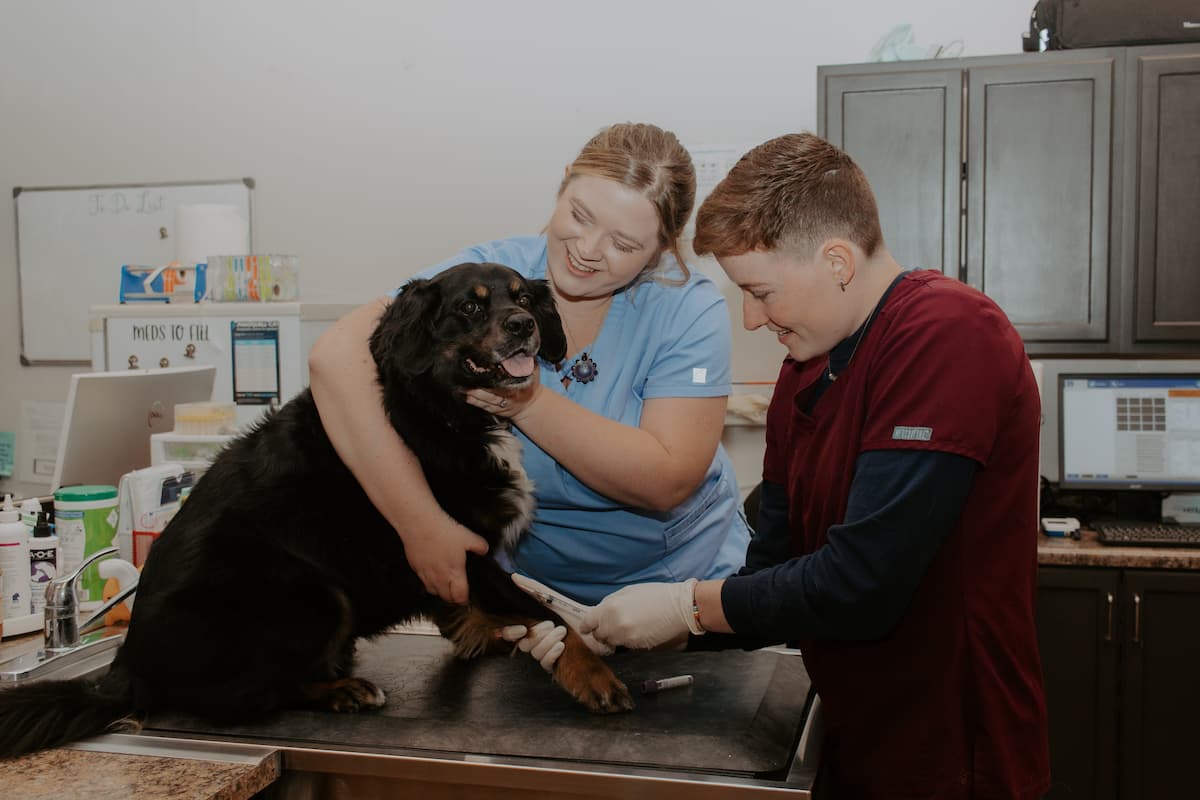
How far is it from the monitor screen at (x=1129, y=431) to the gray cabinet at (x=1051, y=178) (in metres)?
0.21

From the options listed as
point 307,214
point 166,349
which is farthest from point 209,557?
point 307,214

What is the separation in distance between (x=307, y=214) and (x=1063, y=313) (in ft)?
10.6

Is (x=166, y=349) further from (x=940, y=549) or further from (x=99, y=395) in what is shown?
(x=940, y=549)

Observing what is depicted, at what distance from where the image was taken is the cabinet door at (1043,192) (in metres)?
3.35

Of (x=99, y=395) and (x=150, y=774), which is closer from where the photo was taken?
(x=150, y=774)

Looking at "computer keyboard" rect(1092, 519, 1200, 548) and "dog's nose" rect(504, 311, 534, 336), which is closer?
"dog's nose" rect(504, 311, 534, 336)

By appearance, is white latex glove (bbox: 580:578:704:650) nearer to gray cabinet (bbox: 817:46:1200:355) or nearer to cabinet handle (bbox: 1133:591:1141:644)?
cabinet handle (bbox: 1133:591:1141:644)

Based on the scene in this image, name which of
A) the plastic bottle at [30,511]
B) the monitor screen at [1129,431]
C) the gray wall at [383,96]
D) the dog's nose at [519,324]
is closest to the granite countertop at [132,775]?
the dog's nose at [519,324]

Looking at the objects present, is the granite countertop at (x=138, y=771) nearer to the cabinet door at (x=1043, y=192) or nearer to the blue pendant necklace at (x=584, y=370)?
the blue pendant necklace at (x=584, y=370)

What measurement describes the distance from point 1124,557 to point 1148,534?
0.75 ft

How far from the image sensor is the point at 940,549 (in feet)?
3.94

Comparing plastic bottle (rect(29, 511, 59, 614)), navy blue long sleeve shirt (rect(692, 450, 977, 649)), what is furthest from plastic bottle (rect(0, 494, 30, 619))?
navy blue long sleeve shirt (rect(692, 450, 977, 649))

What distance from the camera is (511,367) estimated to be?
1.55 metres

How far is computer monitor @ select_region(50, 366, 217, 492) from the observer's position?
2355 mm
